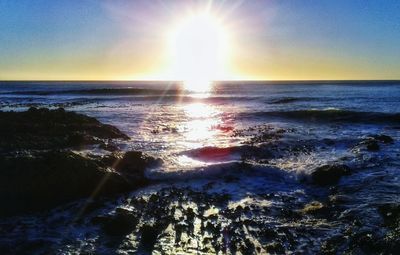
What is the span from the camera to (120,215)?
859 cm

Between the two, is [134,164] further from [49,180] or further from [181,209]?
[181,209]

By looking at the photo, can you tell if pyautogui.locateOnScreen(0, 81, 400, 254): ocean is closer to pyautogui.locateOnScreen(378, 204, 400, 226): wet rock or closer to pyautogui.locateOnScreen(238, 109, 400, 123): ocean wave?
pyautogui.locateOnScreen(378, 204, 400, 226): wet rock

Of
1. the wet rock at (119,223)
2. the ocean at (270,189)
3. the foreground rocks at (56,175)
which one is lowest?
the ocean at (270,189)

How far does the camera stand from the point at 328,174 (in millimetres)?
12477

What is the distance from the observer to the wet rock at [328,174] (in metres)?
12.2

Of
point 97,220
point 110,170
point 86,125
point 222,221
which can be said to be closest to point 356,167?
point 222,221

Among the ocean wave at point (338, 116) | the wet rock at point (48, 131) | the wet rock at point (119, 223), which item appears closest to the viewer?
the wet rock at point (119, 223)

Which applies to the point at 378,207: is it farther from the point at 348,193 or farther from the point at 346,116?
the point at 346,116

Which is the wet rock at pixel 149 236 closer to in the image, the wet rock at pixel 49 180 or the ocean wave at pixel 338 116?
the wet rock at pixel 49 180

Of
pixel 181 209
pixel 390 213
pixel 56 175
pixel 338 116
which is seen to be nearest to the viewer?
pixel 390 213

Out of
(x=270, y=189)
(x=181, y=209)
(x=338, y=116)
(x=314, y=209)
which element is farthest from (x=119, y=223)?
(x=338, y=116)

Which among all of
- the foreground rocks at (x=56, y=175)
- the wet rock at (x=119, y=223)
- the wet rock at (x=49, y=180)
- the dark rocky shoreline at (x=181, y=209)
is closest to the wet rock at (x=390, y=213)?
the dark rocky shoreline at (x=181, y=209)

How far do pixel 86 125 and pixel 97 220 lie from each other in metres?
13.3

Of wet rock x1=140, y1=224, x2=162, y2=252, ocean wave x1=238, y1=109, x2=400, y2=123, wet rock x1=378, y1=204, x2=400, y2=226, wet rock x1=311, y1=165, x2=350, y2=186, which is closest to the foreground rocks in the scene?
wet rock x1=140, y1=224, x2=162, y2=252
